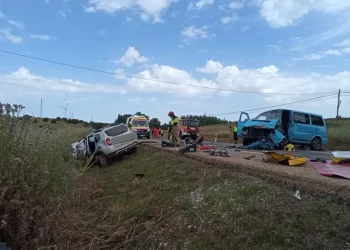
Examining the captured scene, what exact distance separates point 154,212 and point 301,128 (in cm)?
1298

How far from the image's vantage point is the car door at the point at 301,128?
1769cm

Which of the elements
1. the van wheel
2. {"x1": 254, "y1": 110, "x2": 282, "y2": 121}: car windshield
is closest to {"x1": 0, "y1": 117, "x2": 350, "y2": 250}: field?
{"x1": 254, "y1": 110, "x2": 282, "y2": 121}: car windshield

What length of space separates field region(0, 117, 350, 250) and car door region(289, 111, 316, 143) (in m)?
10.7

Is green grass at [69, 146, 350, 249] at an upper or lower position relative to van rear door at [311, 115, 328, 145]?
lower

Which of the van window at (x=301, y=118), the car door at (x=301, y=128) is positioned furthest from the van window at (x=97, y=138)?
the van window at (x=301, y=118)

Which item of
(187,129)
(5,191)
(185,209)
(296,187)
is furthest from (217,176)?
(187,129)

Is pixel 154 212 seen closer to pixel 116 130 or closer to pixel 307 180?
pixel 307 180

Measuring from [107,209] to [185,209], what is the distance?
196cm

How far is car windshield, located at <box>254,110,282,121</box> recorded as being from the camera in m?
17.3

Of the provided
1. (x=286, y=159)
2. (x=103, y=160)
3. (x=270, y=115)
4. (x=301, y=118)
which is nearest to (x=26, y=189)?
(x=286, y=159)

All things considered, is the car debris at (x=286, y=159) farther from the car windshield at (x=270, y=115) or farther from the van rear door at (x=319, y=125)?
the van rear door at (x=319, y=125)

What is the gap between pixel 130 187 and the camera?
34.3 feet

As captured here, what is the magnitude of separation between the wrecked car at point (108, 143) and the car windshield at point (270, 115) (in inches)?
260

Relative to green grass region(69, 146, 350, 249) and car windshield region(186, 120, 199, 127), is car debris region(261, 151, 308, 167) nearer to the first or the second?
green grass region(69, 146, 350, 249)
